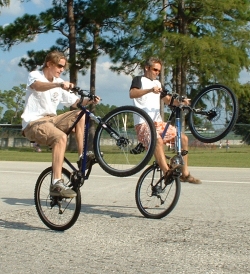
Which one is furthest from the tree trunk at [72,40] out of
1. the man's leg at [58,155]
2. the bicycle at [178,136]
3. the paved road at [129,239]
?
the man's leg at [58,155]

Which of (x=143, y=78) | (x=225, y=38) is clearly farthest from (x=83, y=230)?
(x=225, y=38)

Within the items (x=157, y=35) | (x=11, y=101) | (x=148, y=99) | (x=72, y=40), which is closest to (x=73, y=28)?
(x=72, y=40)

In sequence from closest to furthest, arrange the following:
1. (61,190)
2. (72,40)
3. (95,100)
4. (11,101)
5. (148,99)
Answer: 1. (61,190)
2. (95,100)
3. (148,99)
4. (72,40)
5. (11,101)

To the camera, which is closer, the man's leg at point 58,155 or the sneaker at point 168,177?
the man's leg at point 58,155

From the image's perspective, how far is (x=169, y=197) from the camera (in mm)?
7109

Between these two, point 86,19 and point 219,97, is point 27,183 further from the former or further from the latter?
point 86,19

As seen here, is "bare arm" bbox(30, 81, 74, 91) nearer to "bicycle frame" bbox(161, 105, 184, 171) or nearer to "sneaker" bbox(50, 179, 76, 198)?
"sneaker" bbox(50, 179, 76, 198)

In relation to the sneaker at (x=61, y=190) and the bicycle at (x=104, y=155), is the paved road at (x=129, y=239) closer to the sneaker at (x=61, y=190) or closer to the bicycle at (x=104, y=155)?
the bicycle at (x=104, y=155)

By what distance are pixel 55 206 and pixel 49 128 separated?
34.8 inches

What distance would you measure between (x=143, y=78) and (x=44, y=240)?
2.59 metres

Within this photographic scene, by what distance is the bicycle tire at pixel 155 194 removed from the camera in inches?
276

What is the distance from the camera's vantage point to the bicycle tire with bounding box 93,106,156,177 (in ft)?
20.4

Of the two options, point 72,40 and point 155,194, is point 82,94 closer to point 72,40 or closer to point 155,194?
point 155,194

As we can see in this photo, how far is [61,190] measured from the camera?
6191 mm
